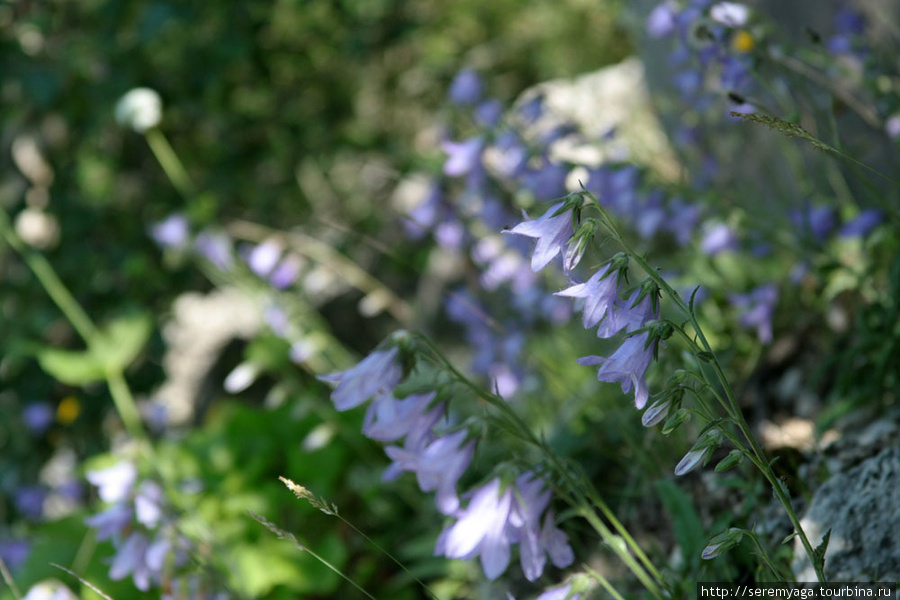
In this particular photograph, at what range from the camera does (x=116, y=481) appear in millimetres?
2041

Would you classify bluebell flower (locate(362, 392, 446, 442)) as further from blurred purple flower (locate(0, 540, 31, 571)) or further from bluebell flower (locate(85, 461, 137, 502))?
blurred purple flower (locate(0, 540, 31, 571))

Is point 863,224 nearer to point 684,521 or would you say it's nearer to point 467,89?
point 684,521

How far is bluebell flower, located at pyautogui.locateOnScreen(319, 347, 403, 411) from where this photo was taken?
1.33 meters

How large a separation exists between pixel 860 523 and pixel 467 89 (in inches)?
68.6

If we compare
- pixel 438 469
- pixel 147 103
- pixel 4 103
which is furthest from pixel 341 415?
pixel 4 103

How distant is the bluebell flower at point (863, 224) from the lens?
205 cm

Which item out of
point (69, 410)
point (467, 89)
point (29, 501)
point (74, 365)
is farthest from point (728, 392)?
point (29, 501)

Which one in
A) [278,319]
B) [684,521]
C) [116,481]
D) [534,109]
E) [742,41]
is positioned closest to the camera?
[684,521]

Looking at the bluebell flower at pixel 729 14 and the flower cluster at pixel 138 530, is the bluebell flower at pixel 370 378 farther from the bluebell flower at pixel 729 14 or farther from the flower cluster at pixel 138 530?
the bluebell flower at pixel 729 14

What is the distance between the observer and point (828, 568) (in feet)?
4.61

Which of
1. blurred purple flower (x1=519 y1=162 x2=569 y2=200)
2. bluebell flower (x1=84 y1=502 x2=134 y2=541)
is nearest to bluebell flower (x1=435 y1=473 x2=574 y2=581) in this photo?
bluebell flower (x1=84 y1=502 x2=134 y2=541)

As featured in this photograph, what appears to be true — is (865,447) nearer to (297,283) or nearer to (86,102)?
(297,283)

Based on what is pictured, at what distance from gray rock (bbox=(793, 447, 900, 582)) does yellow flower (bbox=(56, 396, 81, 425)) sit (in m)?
3.03

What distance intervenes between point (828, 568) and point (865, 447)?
37 centimetres
